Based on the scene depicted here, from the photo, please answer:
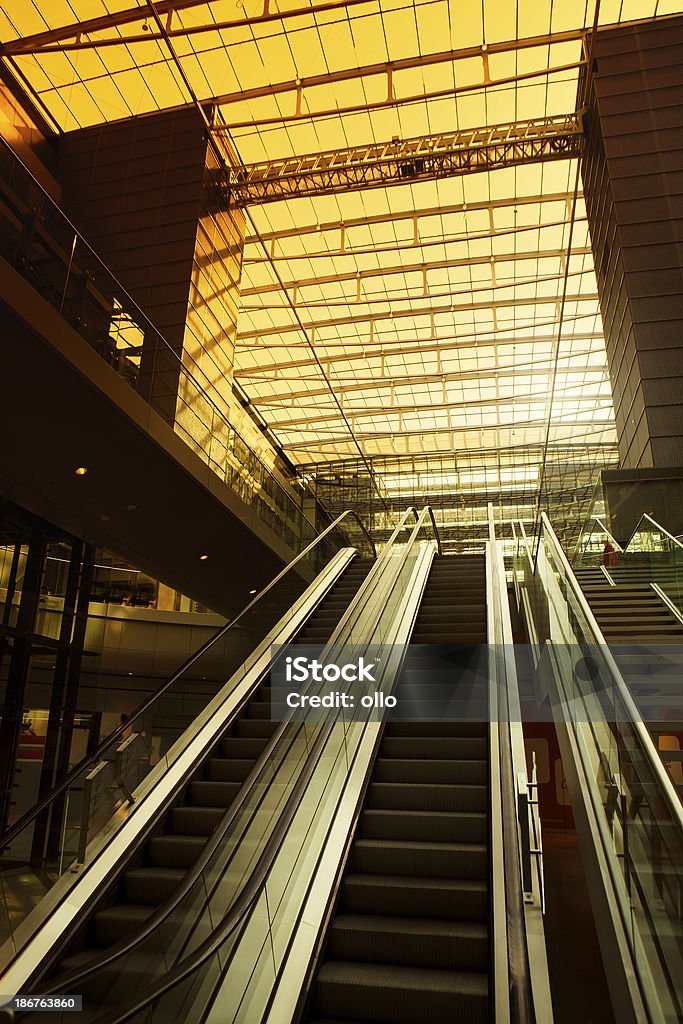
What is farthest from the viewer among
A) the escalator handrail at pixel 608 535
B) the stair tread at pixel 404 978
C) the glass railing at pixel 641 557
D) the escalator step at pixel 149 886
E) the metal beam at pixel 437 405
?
the metal beam at pixel 437 405

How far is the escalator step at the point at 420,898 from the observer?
4.15 metres

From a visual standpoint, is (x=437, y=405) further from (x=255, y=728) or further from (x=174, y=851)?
(x=174, y=851)

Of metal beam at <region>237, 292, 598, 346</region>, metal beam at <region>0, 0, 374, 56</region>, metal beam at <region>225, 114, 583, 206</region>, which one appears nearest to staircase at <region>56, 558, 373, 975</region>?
metal beam at <region>225, 114, 583, 206</region>

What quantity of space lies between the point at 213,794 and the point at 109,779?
2.41ft

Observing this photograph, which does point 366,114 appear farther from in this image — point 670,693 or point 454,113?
point 670,693

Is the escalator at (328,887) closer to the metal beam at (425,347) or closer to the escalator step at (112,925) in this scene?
the escalator step at (112,925)

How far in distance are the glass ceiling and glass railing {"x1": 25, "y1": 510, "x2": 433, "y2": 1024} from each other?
7.71 meters

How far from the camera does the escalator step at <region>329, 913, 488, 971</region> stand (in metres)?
3.84

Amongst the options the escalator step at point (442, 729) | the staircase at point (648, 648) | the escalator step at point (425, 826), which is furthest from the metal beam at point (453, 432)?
the escalator step at point (425, 826)

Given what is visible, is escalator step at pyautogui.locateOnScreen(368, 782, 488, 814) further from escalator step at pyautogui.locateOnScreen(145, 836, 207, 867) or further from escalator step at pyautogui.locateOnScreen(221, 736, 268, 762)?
escalator step at pyautogui.locateOnScreen(145, 836, 207, 867)

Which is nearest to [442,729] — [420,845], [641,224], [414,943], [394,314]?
[420,845]

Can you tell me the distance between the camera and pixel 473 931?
392 cm

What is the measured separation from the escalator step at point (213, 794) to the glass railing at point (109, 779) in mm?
334

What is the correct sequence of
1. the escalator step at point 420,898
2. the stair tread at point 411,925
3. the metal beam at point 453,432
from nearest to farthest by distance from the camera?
the stair tread at point 411,925, the escalator step at point 420,898, the metal beam at point 453,432
